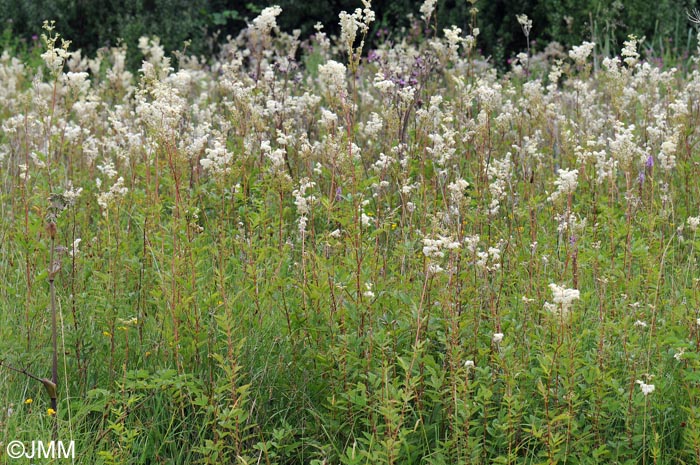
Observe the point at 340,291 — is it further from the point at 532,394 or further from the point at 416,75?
the point at 416,75

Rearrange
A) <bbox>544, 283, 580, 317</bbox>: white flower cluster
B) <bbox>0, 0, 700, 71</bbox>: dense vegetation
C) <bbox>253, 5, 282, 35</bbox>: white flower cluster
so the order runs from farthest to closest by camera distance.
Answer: <bbox>0, 0, 700, 71</bbox>: dense vegetation → <bbox>253, 5, 282, 35</bbox>: white flower cluster → <bbox>544, 283, 580, 317</bbox>: white flower cluster

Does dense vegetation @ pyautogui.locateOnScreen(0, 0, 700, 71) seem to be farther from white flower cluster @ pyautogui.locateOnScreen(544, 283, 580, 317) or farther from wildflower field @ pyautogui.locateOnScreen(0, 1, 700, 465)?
white flower cluster @ pyautogui.locateOnScreen(544, 283, 580, 317)

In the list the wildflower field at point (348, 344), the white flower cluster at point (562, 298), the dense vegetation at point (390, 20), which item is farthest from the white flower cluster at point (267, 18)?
the dense vegetation at point (390, 20)

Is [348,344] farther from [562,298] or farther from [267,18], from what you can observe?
[267,18]

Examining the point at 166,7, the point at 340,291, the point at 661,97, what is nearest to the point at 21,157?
the point at 340,291

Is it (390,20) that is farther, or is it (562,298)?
(390,20)

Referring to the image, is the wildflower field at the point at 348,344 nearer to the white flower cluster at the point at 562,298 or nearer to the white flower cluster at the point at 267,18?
the white flower cluster at the point at 562,298

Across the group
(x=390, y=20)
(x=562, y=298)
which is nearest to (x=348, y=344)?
(x=562, y=298)

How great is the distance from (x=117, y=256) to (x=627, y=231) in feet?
6.72

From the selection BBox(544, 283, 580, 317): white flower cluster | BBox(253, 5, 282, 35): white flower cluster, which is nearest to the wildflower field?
BBox(544, 283, 580, 317): white flower cluster

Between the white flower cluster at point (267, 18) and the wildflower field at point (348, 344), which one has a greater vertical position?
the white flower cluster at point (267, 18)

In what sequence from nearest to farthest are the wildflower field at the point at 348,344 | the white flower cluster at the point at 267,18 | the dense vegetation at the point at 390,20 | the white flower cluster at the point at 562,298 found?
the white flower cluster at the point at 562,298 → the wildflower field at the point at 348,344 → the white flower cluster at the point at 267,18 → the dense vegetation at the point at 390,20

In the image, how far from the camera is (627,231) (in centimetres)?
355

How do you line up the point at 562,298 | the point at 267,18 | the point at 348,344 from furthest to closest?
the point at 267,18
the point at 348,344
the point at 562,298
